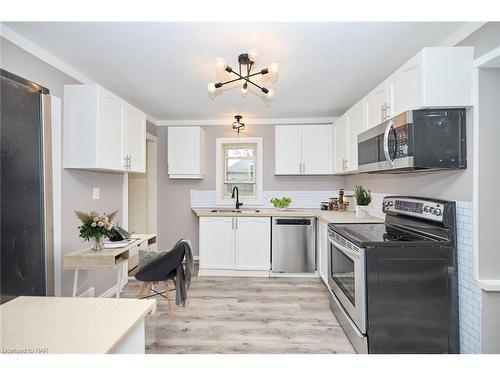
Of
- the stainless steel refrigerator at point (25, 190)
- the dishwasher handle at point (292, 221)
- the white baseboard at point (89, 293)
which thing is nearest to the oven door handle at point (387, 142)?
the dishwasher handle at point (292, 221)

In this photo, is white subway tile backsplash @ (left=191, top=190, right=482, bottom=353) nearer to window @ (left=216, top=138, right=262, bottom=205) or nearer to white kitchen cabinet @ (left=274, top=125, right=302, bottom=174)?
white kitchen cabinet @ (left=274, top=125, right=302, bottom=174)

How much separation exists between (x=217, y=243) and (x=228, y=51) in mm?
2570

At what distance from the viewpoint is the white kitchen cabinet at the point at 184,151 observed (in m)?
4.10

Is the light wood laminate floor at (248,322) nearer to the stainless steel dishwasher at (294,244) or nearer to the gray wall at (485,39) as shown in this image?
the stainless steel dishwasher at (294,244)

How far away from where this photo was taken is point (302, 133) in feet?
13.3

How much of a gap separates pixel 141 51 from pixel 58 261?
192 centimetres

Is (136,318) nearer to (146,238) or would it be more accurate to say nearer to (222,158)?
(146,238)

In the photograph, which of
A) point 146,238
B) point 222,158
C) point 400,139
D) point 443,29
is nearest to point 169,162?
point 222,158

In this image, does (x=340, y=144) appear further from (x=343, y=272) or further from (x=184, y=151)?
(x=184, y=151)

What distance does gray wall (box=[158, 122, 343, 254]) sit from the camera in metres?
4.39

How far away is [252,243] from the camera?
12.2ft

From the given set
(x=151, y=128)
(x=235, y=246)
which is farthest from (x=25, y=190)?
(x=151, y=128)

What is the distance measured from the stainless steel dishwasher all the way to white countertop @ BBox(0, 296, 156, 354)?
2703mm

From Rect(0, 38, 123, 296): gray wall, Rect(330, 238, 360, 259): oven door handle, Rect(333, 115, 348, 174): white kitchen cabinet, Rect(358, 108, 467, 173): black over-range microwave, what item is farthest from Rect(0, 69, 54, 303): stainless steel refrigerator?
Rect(333, 115, 348, 174): white kitchen cabinet
